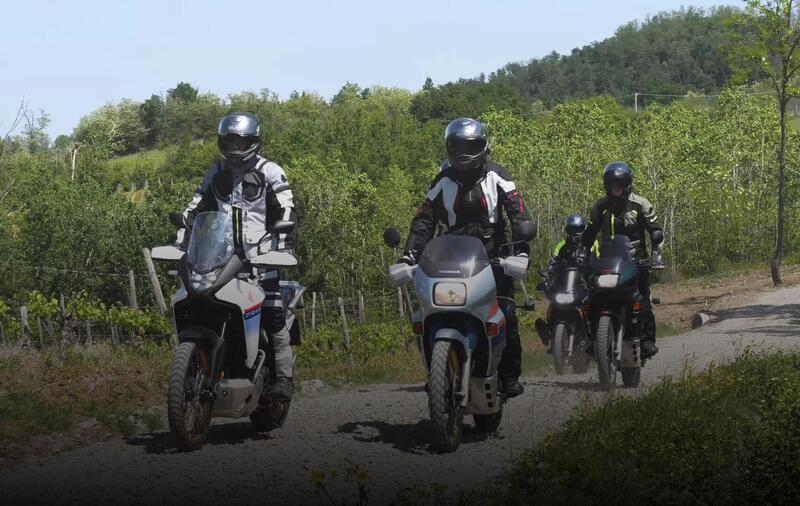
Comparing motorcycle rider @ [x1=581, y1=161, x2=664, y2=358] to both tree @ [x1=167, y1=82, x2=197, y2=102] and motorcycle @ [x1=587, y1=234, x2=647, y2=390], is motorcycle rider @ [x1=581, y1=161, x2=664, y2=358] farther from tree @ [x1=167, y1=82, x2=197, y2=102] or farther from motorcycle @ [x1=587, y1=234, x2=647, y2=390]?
tree @ [x1=167, y1=82, x2=197, y2=102]

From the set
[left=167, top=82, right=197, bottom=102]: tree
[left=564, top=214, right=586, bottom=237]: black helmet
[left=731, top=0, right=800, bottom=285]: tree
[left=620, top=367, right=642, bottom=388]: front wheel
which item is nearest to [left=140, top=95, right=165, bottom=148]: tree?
[left=167, top=82, right=197, bottom=102]: tree

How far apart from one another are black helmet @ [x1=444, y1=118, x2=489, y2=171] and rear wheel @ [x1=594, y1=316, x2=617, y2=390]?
12.3ft

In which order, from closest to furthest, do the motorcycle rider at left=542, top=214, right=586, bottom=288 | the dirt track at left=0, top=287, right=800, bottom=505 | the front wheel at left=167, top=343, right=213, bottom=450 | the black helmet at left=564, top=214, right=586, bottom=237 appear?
the dirt track at left=0, top=287, right=800, bottom=505
the front wheel at left=167, top=343, right=213, bottom=450
the motorcycle rider at left=542, top=214, right=586, bottom=288
the black helmet at left=564, top=214, right=586, bottom=237

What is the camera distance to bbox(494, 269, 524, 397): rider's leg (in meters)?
8.55

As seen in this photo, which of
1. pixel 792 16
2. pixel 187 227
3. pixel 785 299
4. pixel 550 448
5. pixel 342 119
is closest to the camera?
pixel 550 448

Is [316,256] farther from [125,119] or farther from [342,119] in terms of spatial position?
[125,119]

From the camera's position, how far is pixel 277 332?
862 cm

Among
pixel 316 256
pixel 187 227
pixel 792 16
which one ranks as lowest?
pixel 316 256

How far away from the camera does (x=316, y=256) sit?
7200 cm

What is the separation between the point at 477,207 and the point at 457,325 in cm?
108

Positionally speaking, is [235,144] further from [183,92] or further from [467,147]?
[183,92]

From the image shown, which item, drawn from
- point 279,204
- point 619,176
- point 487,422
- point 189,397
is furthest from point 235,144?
point 619,176

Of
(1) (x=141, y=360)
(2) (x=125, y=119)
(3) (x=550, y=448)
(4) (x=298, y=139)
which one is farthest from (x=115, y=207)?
(2) (x=125, y=119)

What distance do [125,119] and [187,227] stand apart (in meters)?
154
